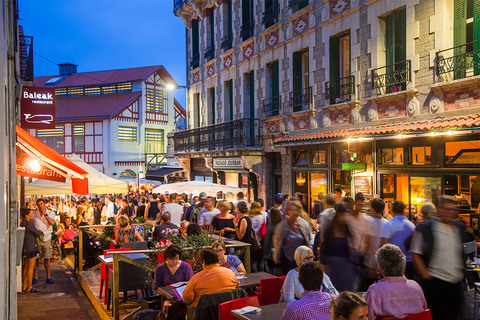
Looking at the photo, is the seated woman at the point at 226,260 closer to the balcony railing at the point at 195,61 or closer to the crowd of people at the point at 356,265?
the crowd of people at the point at 356,265

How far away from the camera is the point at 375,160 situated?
11.9m

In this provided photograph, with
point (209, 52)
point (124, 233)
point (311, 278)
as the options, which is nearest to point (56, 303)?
point (124, 233)

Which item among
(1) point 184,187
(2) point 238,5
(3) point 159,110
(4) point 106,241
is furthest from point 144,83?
(4) point 106,241

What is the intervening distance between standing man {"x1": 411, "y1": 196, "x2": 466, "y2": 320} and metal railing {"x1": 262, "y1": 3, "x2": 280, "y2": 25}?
1246cm

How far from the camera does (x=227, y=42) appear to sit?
1997 centimetres

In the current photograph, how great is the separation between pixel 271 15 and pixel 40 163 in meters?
10.5

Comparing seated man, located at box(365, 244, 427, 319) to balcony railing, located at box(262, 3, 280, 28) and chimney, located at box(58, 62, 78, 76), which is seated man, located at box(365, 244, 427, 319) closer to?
balcony railing, located at box(262, 3, 280, 28)

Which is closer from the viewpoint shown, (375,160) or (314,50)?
(375,160)

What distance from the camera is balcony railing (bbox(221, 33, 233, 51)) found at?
19812 mm

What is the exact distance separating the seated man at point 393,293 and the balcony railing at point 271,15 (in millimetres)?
13203

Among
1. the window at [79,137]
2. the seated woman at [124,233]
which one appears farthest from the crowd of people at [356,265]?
the window at [79,137]

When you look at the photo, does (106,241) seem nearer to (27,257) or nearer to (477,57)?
(27,257)

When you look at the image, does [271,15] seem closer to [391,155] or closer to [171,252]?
[391,155]

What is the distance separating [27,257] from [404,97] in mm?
9498
